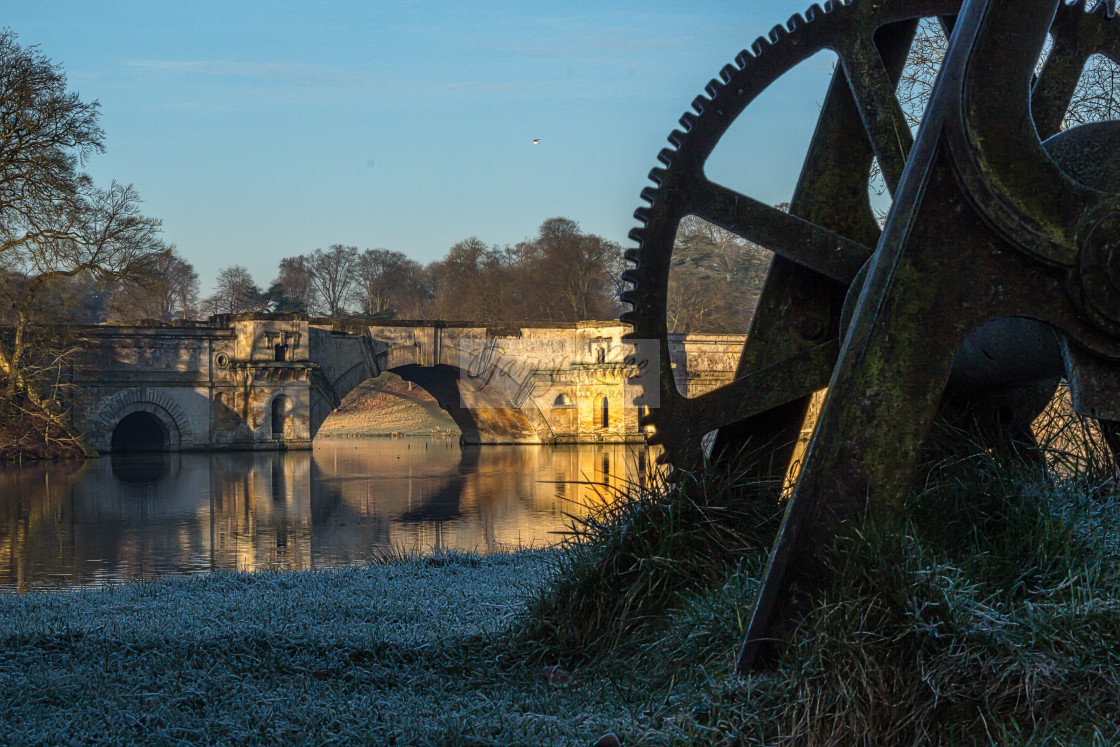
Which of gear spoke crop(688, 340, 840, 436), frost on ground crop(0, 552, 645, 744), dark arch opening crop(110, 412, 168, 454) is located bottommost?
dark arch opening crop(110, 412, 168, 454)

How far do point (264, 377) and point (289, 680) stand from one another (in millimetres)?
31768

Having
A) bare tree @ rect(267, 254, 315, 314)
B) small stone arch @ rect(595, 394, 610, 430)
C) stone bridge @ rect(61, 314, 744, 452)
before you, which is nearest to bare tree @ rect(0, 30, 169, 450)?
stone bridge @ rect(61, 314, 744, 452)

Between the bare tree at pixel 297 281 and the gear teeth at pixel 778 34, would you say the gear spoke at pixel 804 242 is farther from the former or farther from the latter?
the bare tree at pixel 297 281

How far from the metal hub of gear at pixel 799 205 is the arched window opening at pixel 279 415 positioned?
31.0 metres

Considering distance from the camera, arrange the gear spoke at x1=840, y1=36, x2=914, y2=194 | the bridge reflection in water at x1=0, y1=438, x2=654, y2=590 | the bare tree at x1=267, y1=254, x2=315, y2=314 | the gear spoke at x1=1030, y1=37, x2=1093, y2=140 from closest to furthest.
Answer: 1. the gear spoke at x1=1030, y1=37, x2=1093, y2=140
2. the gear spoke at x1=840, y1=36, x2=914, y2=194
3. the bridge reflection in water at x1=0, y1=438, x2=654, y2=590
4. the bare tree at x1=267, y1=254, x2=315, y2=314

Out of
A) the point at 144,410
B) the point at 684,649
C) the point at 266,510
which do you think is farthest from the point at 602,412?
the point at 684,649

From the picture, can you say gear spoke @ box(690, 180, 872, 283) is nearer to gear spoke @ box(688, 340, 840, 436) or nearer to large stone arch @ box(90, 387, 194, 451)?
gear spoke @ box(688, 340, 840, 436)

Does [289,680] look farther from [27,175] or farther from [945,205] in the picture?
[27,175]

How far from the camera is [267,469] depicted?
84.0 feet

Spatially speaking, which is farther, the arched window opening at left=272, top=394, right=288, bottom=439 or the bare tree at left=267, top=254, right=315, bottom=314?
the bare tree at left=267, top=254, right=315, bottom=314

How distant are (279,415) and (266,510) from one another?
1971 cm

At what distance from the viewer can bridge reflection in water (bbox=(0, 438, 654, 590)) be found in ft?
32.4

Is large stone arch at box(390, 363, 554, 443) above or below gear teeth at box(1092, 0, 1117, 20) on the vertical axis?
below

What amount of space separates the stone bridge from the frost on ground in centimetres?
2762
